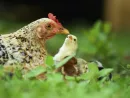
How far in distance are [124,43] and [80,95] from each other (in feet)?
20.6

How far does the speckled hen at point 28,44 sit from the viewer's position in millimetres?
2828

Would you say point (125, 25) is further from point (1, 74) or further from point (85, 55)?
point (1, 74)

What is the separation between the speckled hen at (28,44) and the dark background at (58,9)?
7580 millimetres

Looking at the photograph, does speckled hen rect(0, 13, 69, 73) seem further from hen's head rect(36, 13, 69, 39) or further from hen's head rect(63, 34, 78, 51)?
hen's head rect(63, 34, 78, 51)

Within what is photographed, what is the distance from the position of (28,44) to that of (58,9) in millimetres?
7987

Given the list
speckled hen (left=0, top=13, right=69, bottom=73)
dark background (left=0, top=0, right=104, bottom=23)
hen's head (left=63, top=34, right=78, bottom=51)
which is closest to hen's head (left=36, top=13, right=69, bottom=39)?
speckled hen (left=0, top=13, right=69, bottom=73)

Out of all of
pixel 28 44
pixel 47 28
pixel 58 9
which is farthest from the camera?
pixel 58 9

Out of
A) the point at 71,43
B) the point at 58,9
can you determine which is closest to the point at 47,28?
the point at 71,43

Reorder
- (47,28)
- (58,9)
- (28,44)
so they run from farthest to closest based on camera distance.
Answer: (58,9) → (47,28) → (28,44)

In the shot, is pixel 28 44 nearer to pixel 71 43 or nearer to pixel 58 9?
pixel 71 43

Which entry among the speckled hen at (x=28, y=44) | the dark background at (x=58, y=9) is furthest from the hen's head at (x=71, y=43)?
the dark background at (x=58, y=9)

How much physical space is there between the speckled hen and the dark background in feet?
24.9

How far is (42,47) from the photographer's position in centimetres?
308

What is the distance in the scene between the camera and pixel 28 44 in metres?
3.01
